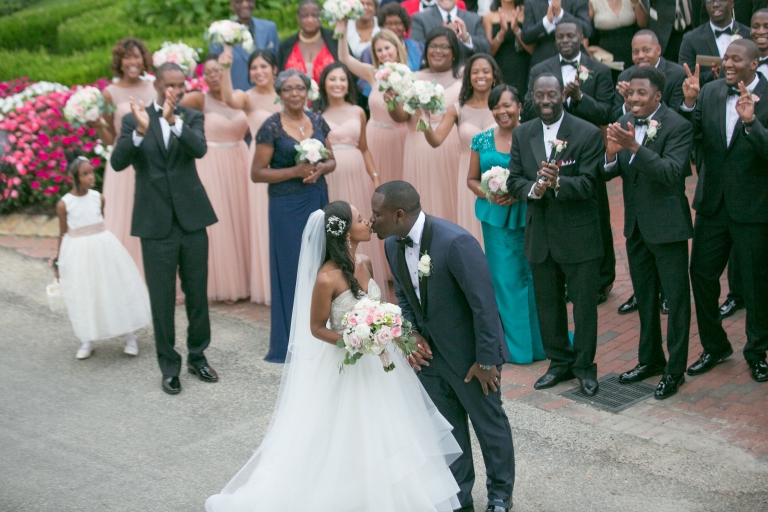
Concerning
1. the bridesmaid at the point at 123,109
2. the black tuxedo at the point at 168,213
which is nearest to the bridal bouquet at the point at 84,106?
the bridesmaid at the point at 123,109

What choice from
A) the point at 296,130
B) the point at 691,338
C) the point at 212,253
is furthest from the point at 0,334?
the point at 691,338

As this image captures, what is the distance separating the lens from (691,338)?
8.15 meters

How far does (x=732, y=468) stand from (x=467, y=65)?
4208mm

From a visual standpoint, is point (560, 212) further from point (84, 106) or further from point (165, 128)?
point (84, 106)

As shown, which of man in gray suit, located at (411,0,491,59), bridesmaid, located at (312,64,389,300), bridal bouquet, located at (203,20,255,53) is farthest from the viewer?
man in gray suit, located at (411,0,491,59)

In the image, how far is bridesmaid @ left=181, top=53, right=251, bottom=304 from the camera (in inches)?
381

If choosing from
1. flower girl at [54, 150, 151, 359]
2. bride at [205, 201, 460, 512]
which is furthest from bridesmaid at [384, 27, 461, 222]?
bride at [205, 201, 460, 512]

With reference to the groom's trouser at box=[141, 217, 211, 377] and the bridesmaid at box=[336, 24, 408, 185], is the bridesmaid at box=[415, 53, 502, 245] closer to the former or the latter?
the bridesmaid at box=[336, 24, 408, 185]

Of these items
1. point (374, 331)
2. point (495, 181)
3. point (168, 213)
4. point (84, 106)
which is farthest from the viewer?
point (84, 106)

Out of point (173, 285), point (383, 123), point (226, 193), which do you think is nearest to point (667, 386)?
point (173, 285)

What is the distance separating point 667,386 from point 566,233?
1379 mm

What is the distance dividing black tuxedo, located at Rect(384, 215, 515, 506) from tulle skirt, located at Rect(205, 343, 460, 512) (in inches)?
5.8

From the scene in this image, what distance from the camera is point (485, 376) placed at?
17.3 ft

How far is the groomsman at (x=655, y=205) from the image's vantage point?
678 cm
